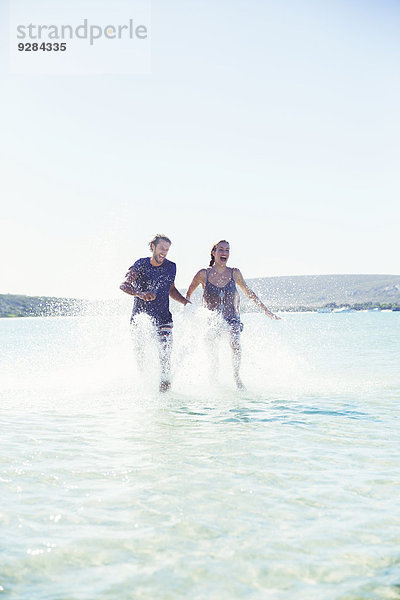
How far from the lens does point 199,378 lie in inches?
430

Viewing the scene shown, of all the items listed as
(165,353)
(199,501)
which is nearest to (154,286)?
(165,353)

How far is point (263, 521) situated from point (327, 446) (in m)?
2.25

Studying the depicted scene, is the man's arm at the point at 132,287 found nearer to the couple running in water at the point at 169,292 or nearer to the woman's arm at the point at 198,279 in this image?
the couple running in water at the point at 169,292

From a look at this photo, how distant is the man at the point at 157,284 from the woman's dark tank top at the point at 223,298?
3.00 feet

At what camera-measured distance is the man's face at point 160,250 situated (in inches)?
346

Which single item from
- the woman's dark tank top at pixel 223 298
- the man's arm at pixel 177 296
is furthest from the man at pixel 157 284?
the woman's dark tank top at pixel 223 298

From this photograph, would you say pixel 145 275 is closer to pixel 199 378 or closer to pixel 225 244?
pixel 225 244

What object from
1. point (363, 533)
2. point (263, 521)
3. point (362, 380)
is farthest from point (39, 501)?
point (362, 380)

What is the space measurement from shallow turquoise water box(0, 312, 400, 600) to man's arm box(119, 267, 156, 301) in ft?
5.34

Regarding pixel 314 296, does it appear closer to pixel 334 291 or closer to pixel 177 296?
pixel 334 291

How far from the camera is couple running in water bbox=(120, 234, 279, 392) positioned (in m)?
8.83

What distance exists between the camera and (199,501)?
3.97 m

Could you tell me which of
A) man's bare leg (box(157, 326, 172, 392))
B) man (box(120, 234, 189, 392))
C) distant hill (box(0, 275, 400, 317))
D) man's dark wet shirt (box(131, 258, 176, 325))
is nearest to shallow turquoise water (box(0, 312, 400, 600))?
man's bare leg (box(157, 326, 172, 392))

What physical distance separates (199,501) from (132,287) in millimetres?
5087
